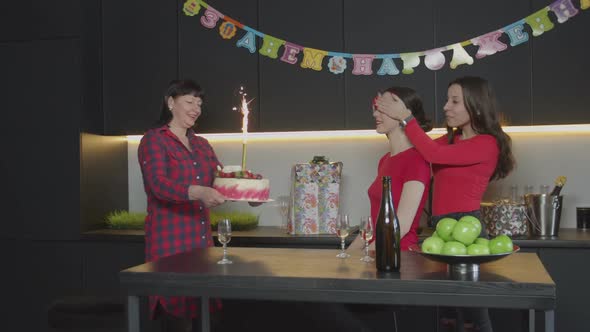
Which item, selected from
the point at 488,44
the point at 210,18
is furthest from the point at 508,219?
the point at 210,18

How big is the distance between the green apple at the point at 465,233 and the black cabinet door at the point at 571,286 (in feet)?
4.81

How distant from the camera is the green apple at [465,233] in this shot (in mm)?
1891

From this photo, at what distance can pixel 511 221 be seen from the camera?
130 inches

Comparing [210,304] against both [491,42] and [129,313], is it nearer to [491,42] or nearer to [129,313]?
[129,313]

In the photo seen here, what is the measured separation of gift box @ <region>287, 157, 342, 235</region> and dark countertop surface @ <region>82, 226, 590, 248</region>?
0.28 feet

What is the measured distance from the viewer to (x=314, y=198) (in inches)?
142

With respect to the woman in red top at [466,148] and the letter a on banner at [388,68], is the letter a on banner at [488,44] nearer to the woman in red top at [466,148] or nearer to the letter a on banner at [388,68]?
the letter a on banner at [388,68]

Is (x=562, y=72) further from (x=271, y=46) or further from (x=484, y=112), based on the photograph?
(x=271, y=46)

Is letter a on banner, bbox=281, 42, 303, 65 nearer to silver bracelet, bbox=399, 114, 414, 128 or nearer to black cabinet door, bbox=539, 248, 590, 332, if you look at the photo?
silver bracelet, bbox=399, 114, 414, 128

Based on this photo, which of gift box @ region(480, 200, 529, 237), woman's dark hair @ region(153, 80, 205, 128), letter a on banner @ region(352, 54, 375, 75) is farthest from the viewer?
letter a on banner @ region(352, 54, 375, 75)

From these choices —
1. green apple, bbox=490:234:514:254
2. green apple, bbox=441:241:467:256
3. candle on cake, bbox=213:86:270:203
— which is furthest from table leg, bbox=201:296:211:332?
green apple, bbox=490:234:514:254

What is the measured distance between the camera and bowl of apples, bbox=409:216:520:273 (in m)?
1.86

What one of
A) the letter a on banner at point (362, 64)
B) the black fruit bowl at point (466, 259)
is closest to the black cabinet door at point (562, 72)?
the letter a on banner at point (362, 64)

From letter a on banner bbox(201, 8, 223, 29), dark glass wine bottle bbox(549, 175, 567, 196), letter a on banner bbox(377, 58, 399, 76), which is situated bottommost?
dark glass wine bottle bbox(549, 175, 567, 196)
